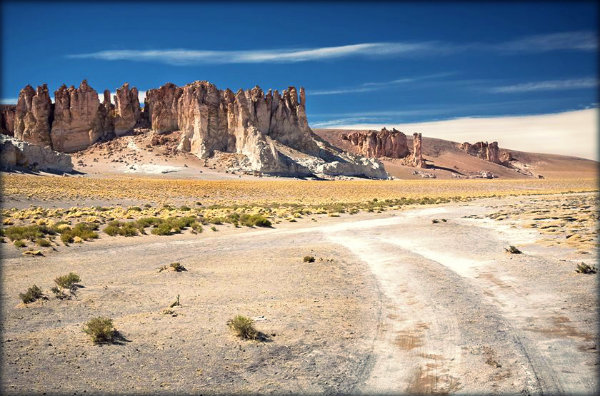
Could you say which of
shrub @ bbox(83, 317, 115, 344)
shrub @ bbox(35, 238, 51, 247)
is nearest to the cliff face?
shrub @ bbox(35, 238, 51, 247)

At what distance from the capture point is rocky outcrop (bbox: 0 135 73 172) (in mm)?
68688

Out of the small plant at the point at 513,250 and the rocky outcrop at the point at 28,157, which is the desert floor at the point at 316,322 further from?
the rocky outcrop at the point at 28,157

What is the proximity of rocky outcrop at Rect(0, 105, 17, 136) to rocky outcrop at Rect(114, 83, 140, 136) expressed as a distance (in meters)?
25.8

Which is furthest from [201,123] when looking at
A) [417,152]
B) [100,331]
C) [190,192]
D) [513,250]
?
[100,331]

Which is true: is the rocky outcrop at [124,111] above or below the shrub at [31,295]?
above

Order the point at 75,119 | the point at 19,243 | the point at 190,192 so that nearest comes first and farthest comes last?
the point at 19,243, the point at 190,192, the point at 75,119

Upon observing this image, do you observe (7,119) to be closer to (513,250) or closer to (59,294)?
(59,294)

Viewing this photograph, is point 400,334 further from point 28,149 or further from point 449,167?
point 449,167

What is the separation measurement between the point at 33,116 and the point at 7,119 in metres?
12.4

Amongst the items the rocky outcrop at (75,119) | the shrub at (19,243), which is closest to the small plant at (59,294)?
the shrub at (19,243)

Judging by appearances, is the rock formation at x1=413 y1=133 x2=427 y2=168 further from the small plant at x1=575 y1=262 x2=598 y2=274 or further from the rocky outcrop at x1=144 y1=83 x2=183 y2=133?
the small plant at x1=575 y1=262 x2=598 y2=274

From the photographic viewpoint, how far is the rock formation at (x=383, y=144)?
182 metres

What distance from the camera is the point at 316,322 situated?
959cm

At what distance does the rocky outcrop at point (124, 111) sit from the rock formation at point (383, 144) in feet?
291
